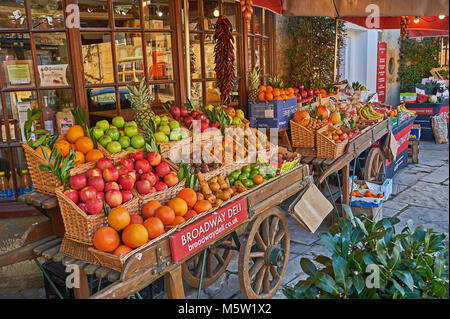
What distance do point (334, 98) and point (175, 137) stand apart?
12.8 ft

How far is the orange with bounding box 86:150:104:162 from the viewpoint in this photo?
126 inches

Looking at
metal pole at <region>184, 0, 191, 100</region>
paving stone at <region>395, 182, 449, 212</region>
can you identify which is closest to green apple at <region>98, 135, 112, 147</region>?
metal pole at <region>184, 0, 191, 100</region>

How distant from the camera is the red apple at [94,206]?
2723 millimetres

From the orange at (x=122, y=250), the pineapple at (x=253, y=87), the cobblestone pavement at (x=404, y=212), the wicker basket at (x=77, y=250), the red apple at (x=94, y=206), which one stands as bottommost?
the cobblestone pavement at (x=404, y=212)

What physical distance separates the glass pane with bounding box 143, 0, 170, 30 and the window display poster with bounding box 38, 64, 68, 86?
1.07 metres

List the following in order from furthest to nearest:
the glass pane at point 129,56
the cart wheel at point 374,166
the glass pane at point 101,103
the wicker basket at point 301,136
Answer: the cart wheel at point 374,166, the wicker basket at point 301,136, the glass pane at point 129,56, the glass pane at point 101,103

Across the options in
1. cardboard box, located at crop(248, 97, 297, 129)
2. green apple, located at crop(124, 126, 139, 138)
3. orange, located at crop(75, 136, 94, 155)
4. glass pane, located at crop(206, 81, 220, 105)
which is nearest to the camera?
orange, located at crop(75, 136, 94, 155)

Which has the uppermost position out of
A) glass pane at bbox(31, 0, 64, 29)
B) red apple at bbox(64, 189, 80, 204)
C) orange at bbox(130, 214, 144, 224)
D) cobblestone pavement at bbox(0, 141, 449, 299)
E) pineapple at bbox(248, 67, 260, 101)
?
glass pane at bbox(31, 0, 64, 29)

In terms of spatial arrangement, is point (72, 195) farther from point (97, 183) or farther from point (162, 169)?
point (162, 169)

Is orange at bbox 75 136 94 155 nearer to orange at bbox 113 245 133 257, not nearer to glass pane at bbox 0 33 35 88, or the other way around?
orange at bbox 113 245 133 257

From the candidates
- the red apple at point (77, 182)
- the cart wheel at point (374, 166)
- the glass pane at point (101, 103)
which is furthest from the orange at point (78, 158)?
the cart wheel at point (374, 166)

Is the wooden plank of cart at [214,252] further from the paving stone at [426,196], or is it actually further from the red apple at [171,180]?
the paving stone at [426,196]

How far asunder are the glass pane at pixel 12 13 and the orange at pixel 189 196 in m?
2.39

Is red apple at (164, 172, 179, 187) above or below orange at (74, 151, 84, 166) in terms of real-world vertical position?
below
